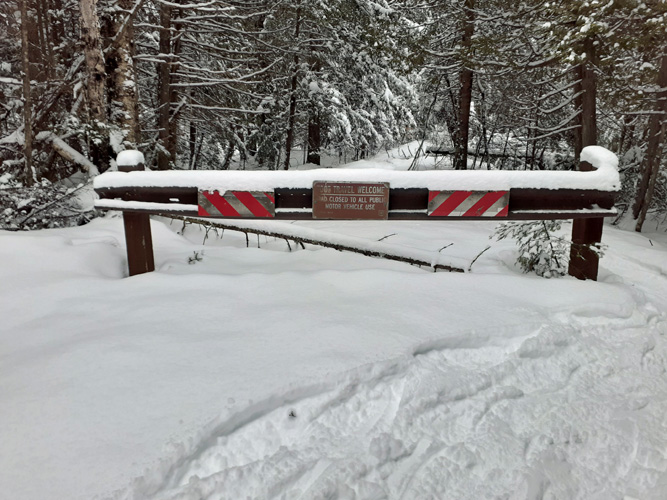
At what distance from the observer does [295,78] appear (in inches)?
574

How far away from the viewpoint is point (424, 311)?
10.6 ft

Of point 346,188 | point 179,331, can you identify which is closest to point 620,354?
point 346,188

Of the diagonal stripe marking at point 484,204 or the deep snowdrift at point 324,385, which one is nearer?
the deep snowdrift at point 324,385

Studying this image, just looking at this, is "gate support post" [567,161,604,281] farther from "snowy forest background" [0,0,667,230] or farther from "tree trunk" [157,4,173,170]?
"tree trunk" [157,4,173,170]

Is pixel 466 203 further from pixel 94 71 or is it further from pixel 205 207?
pixel 94 71

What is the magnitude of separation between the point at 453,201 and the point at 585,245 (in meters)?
1.48

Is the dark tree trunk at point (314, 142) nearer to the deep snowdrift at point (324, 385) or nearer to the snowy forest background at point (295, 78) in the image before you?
the snowy forest background at point (295, 78)

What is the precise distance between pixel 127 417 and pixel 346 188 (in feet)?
7.43

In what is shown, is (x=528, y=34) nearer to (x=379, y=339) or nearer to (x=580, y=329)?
(x=580, y=329)

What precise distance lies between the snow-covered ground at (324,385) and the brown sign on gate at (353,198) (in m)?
0.70

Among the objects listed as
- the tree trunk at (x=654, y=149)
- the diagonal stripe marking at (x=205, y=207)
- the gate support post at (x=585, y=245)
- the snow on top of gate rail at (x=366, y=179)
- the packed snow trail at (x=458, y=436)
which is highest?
the tree trunk at (x=654, y=149)

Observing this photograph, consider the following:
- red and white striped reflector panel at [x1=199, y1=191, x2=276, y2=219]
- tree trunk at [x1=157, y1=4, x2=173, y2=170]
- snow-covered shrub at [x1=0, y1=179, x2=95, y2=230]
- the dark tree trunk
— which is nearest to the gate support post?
red and white striped reflector panel at [x1=199, y1=191, x2=276, y2=219]

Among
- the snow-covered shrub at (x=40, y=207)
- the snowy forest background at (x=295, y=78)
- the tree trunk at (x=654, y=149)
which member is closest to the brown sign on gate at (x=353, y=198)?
the snowy forest background at (x=295, y=78)

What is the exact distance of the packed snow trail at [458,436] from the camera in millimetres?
1835
